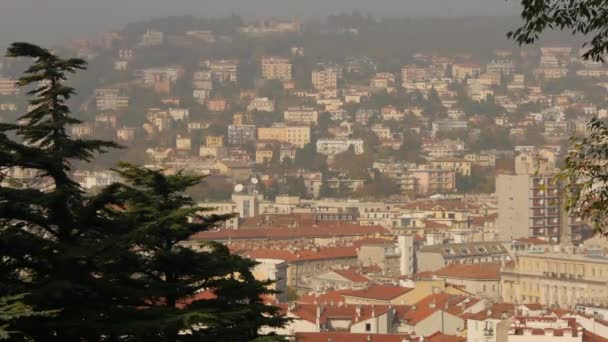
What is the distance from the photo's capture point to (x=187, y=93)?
6088 inches

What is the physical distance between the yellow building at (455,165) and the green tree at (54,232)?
94.0 meters

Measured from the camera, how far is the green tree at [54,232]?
8.91 metres

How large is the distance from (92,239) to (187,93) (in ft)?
478

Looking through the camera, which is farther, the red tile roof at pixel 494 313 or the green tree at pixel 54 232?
the red tile roof at pixel 494 313

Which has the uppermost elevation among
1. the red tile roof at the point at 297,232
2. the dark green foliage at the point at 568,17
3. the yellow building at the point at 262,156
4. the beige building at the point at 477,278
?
the dark green foliage at the point at 568,17

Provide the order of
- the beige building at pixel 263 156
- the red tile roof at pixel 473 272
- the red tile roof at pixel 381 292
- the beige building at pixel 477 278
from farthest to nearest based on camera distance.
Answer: the beige building at pixel 263 156 → the red tile roof at pixel 473 272 → the beige building at pixel 477 278 → the red tile roof at pixel 381 292

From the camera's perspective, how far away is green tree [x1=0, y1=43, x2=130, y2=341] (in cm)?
891

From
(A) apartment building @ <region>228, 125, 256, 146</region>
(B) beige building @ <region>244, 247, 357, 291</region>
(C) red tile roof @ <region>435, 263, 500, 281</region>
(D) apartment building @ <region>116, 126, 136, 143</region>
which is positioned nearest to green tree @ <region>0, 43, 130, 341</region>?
(C) red tile roof @ <region>435, 263, 500, 281</region>

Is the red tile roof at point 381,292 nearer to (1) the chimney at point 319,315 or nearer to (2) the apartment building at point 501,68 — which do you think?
(1) the chimney at point 319,315

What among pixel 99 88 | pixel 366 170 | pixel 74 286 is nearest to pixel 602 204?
pixel 74 286

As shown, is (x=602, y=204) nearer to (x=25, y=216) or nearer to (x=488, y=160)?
(x=25, y=216)

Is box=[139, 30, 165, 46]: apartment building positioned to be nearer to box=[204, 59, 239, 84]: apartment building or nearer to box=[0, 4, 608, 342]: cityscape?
box=[0, 4, 608, 342]: cityscape

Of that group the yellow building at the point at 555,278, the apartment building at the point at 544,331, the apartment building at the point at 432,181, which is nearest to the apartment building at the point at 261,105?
the apartment building at the point at 432,181

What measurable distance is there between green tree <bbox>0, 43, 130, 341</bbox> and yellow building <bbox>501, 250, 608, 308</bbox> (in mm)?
35192
